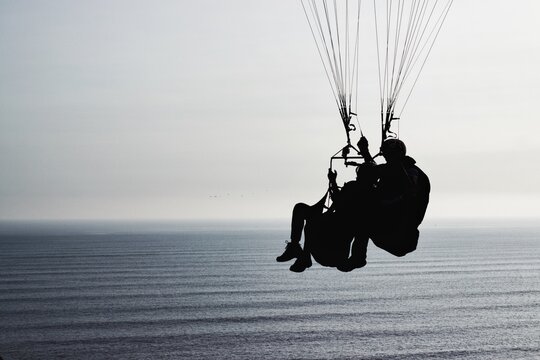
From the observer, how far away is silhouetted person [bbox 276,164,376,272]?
473 inches

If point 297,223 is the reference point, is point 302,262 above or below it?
below

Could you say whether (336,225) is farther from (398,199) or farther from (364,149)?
(364,149)

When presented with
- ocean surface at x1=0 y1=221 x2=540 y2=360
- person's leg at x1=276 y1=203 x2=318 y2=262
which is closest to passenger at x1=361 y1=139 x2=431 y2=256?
person's leg at x1=276 y1=203 x2=318 y2=262

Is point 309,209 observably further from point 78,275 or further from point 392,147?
point 78,275

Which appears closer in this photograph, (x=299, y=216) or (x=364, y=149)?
(x=364, y=149)

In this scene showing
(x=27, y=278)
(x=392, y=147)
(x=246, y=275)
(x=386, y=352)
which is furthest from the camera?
(x=246, y=275)

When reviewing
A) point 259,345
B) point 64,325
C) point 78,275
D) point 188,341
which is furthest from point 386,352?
point 78,275

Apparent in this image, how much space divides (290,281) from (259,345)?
57.6m

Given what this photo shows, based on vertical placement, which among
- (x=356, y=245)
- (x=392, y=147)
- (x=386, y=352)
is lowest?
(x=386, y=352)

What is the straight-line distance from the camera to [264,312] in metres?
95.9

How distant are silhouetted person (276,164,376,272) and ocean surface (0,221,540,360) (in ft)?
194

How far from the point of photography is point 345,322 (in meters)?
88.5

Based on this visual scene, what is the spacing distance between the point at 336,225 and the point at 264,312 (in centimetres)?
8523

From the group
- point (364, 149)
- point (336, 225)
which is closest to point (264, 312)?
point (336, 225)
